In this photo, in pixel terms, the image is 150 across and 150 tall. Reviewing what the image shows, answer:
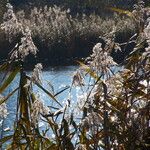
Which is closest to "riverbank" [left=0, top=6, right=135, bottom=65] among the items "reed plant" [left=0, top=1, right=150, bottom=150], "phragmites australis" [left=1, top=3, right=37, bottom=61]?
"reed plant" [left=0, top=1, right=150, bottom=150]

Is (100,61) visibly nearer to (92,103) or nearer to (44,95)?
(92,103)

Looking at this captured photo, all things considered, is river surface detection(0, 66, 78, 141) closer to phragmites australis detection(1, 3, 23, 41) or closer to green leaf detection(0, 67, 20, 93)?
green leaf detection(0, 67, 20, 93)

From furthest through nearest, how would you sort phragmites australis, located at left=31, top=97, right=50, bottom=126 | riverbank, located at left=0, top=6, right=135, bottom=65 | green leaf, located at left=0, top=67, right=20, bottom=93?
riverbank, located at left=0, top=6, right=135, bottom=65 < green leaf, located at left=0, top=67, right=20, bottom=93 < phragmites australis, located at left=31, top=97, right=50, bottom=126

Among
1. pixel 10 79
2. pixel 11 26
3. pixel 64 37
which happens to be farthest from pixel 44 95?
pixel 64 37

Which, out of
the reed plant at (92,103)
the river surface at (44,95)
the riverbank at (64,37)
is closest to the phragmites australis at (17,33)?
the reed plant at (92,103)

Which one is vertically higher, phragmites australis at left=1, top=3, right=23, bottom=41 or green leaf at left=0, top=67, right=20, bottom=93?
phragmites australis at left=1, top=3, right=23, bottom=41

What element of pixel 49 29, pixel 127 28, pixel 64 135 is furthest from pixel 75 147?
pixel 49 29

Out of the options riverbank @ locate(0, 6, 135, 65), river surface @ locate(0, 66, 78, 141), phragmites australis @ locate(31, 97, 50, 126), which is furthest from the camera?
riverbank @ locate(0, 6, 135, 65)

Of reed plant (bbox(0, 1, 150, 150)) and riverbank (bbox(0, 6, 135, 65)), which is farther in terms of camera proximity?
riverbank (bbox(0, 6, 135, 65))

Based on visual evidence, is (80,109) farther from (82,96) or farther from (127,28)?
(127,28)

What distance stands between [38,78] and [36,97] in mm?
77

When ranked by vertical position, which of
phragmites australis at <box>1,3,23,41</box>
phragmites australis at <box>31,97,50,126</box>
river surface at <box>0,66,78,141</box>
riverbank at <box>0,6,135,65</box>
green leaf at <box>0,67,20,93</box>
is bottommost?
phragmites australis at <box>31,97,50,126</box>

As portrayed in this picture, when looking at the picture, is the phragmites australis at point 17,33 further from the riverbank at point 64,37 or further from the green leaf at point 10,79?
the riverbank at point 64,37

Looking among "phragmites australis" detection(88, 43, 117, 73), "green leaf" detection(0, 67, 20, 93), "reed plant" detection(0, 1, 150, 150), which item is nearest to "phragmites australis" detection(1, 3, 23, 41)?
"reed plant" detection(0, 1, 150, 150)
